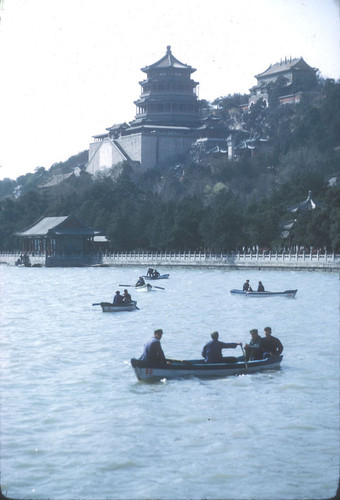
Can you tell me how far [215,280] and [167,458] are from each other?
44391 mm

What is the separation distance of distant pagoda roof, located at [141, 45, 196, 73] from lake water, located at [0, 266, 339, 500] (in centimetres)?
8853

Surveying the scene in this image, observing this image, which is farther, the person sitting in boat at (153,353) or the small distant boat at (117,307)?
the small distant boat at (117,307)

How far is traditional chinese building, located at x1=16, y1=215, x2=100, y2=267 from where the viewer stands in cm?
8531

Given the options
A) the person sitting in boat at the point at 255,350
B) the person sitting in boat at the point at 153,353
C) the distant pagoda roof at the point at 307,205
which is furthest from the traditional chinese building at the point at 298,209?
the person sitting in boat at the point at 153,353

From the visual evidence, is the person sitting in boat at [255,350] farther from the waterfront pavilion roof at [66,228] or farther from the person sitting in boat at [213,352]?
the waterfront pavilion roof at [66,228]

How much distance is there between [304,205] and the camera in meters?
72.3

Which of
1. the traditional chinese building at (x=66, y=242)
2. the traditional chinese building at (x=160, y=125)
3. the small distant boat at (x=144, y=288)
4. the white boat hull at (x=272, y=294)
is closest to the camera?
the white boat hull at (x=272, y=294)

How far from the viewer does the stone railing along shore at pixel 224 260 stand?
59.0 metres

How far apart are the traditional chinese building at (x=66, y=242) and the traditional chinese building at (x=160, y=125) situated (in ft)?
89.0

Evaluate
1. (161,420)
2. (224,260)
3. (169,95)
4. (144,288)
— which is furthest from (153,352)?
(169,95)

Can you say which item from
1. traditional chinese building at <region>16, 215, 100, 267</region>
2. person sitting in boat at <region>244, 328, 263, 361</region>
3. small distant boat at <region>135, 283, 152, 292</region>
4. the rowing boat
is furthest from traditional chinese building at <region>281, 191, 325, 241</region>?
the rowing boat

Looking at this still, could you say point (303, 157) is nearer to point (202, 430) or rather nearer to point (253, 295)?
point (253, 295)

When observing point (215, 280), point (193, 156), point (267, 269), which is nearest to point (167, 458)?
point (215, 280)

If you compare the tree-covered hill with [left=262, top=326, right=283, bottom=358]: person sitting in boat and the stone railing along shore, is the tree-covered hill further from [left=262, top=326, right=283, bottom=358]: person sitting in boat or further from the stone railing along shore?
[left=262, top=326, right=283, bottom=358]: person sitting in boat
